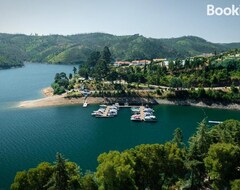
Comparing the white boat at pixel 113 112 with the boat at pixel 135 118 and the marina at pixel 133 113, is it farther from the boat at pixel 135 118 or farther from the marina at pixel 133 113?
the boat at pixel 135 118

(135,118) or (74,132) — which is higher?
(74,132)

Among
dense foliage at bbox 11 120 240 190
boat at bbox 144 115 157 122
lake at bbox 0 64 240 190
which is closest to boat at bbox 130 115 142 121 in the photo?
lake at bbox 0 64 240 190

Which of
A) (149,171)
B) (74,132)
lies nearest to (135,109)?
(74,132)

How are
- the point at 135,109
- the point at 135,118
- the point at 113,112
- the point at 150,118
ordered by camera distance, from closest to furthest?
the point at 150,118, the point at 135,118, the point at 113,112, the point at 135,109

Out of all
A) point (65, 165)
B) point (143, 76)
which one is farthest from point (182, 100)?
point (65, 165)

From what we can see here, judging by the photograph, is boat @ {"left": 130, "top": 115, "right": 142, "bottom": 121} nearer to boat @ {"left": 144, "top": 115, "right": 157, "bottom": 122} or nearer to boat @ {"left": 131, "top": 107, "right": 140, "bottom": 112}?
boat @ {"left": 144, "top": 115, "right": 157, "bottom": 122}

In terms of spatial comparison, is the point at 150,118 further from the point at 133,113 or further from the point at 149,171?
the point at 149,171

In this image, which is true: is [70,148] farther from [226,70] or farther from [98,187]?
[226,70]
